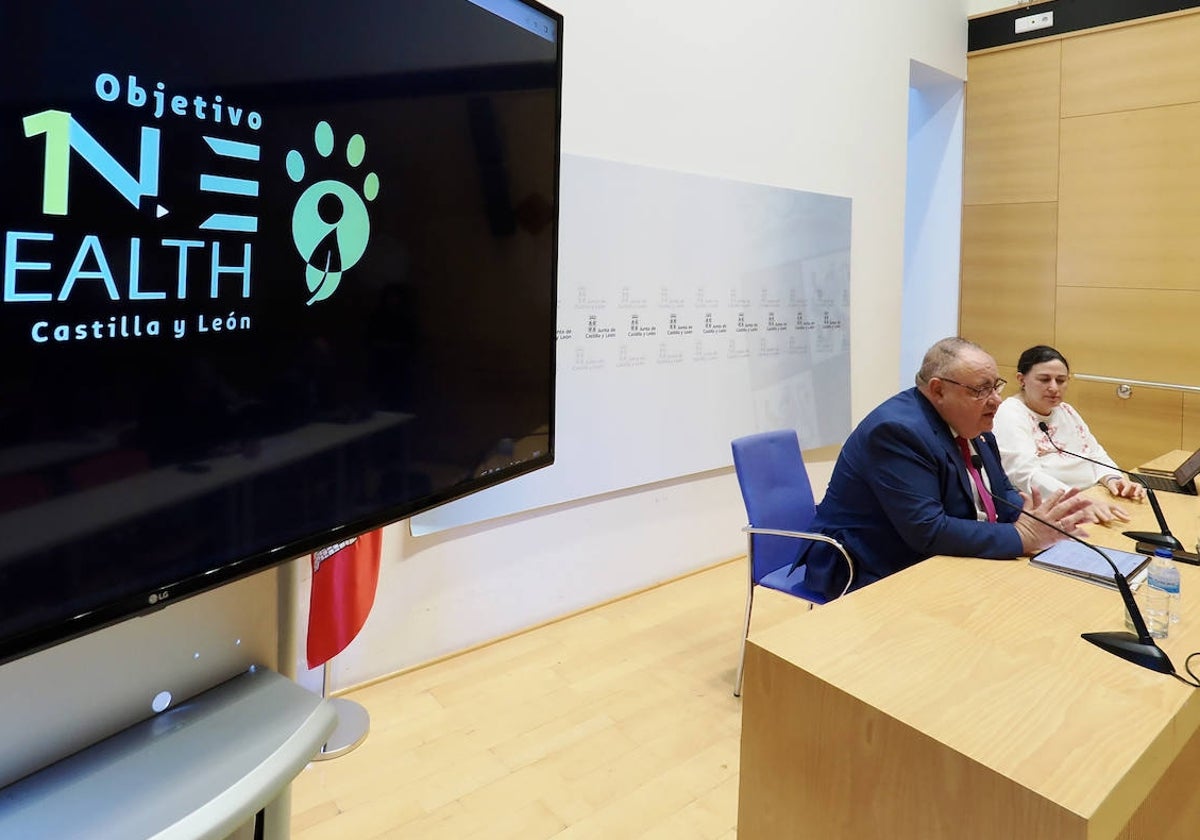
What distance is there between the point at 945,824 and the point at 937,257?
187 inches

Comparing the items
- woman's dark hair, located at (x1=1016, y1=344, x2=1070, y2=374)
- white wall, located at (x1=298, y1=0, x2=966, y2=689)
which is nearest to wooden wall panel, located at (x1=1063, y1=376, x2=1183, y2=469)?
white wall, located at (x1=298, y1=0, x2=966, y2=689)

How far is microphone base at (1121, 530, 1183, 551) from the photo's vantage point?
81.0 inches

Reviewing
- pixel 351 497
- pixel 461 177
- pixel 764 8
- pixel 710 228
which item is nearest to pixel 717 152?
pixel 710 228

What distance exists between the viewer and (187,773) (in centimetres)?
83

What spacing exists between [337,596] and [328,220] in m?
1.49

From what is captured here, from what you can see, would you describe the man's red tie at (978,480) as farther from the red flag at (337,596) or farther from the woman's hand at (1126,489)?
the red flag at (337,596)

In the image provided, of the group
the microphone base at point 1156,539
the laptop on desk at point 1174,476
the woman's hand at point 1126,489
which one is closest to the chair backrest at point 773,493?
the microphone base at point 1156,539

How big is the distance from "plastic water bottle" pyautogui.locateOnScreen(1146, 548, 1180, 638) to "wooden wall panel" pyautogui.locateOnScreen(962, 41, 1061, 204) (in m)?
3.72

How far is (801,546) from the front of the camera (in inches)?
102

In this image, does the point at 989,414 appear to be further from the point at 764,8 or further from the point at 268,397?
the point at 764,8

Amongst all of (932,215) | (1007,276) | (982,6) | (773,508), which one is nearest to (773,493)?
(773,508)

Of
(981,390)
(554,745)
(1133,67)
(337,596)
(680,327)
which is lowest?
(554,745)

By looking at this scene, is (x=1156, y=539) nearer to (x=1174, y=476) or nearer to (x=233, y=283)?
(x=1174, y=476)

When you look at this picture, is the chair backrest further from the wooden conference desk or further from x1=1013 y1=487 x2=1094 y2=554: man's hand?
the wooden conference desk
